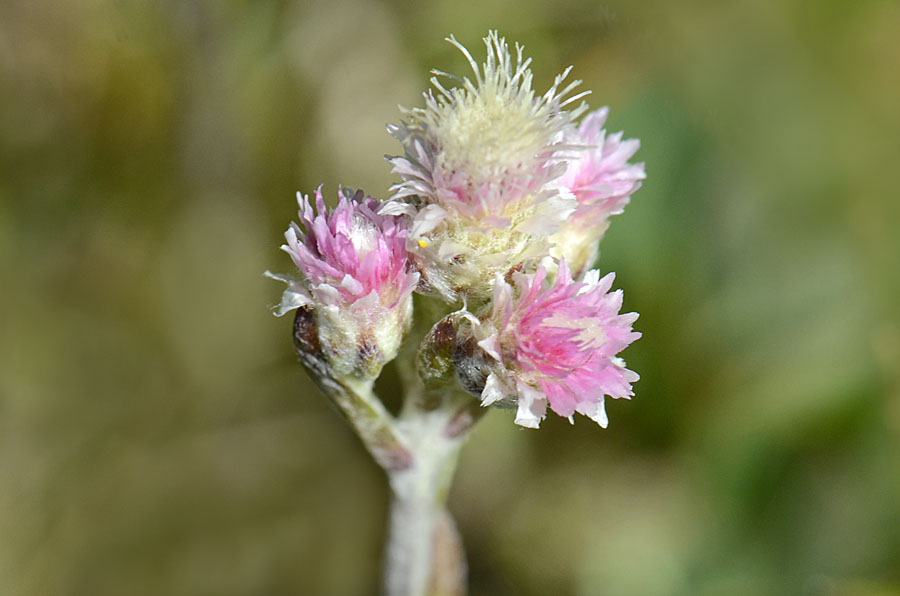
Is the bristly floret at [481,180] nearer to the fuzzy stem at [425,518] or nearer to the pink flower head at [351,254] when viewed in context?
the pink flower head at [351,254]

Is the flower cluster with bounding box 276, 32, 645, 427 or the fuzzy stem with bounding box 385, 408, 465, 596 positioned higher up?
the flower cluster with bounding box 276, 32, 645, 427

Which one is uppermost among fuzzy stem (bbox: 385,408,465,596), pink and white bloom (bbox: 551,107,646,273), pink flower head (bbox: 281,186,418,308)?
pink flower head (bbox: 281,186,418,308)

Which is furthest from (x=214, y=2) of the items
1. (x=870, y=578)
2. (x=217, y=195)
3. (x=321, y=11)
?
(x=870, y=578)

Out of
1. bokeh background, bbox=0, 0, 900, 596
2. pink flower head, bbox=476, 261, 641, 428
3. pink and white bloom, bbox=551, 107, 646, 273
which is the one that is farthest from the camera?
bokeh background, bbox=0, 0, 900, 596

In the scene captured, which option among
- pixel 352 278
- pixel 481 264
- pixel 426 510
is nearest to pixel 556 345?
pixel 481 264

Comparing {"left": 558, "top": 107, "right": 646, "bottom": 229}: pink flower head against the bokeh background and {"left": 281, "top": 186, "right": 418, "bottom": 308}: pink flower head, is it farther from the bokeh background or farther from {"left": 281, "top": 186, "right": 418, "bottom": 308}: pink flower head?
the bokeh background

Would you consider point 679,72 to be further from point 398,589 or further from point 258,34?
point 398,589

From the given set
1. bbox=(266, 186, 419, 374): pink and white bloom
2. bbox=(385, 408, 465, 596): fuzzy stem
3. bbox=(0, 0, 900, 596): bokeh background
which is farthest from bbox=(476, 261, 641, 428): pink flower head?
bbox=(0, 0, 900, 596): bokeh background

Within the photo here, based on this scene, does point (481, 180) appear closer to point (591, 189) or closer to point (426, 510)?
point (591, 189)
